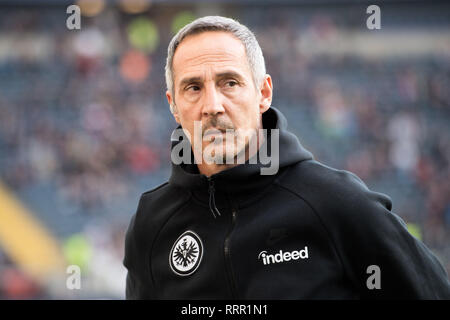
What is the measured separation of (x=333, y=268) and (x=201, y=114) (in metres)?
0.62

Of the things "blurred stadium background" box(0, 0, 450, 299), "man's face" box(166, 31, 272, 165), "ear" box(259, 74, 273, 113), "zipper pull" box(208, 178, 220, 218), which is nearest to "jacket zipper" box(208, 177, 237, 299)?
"zipper pull" box(208, 178, 220, 218)

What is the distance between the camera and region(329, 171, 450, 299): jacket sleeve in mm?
1604

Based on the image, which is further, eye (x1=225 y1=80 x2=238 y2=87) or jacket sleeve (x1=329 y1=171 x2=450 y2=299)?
eye (x1=225 y1=80 x2=238 y2=87)

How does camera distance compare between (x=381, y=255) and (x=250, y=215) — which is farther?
(x=250, y=215)

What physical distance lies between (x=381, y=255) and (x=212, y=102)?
675 millimetres

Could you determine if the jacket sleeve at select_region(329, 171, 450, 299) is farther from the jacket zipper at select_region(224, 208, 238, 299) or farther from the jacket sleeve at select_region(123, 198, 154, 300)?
the jacket sleeve at select_region(123, 198, 154, 300)

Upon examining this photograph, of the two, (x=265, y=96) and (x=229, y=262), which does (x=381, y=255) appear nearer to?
(x=229, y=262)

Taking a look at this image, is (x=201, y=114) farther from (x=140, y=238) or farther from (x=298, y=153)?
(x=140, y=238)

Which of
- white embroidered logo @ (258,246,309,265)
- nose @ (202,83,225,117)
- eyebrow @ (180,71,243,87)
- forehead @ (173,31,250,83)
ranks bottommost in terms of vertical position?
white embroidered logo @ (258,246,309,265)

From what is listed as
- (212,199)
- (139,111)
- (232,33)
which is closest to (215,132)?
(212,199)

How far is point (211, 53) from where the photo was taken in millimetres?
1767

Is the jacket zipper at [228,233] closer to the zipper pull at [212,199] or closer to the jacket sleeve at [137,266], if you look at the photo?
the zipper pull at [212,199]
